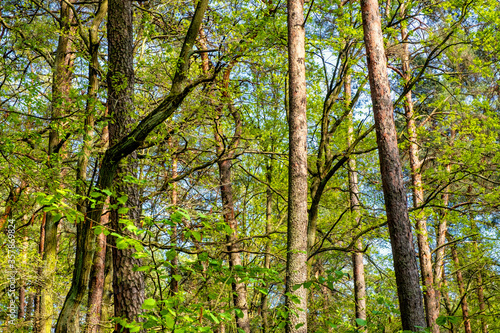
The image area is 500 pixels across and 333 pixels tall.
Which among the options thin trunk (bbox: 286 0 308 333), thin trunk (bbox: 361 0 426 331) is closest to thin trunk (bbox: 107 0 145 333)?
thin trunk (bbox: 286 0 308 333)

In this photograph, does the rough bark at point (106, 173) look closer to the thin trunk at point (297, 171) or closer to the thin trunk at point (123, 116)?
the thin trunk at point (123, 116)

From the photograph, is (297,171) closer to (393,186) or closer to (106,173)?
(393,186)

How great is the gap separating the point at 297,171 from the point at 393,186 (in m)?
1.29

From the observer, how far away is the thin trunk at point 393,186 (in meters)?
4.41

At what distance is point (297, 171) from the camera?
17.8 ft

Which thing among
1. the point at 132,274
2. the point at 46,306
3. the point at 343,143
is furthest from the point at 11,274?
the point at 343,143

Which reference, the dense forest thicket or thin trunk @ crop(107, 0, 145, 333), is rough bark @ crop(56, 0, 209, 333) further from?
thin trunk @ crop(107, 0, 145, 333)

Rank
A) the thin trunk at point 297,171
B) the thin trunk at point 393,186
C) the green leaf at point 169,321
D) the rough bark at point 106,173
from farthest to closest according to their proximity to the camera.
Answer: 1. the thin trunk at point 297,171
2. the thin trunk at point 393,186
3. the rough bark at point 106,173
4. the green leaf at point 169,321

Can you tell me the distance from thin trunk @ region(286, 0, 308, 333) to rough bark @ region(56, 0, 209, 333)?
198 cm

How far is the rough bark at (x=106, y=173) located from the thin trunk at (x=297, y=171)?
1982 mm

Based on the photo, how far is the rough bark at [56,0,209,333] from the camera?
10.9 feet

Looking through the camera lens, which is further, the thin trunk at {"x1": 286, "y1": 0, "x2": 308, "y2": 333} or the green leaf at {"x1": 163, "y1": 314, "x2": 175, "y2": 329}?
the thin trunk at {"x1": 286, "y1": 0, "x2": 308, "y2": 333}

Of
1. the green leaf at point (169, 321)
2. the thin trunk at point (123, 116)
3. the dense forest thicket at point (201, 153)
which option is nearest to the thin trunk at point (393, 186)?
the dense forest thicket at point (201, 153)

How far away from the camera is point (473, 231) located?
9625 mm
